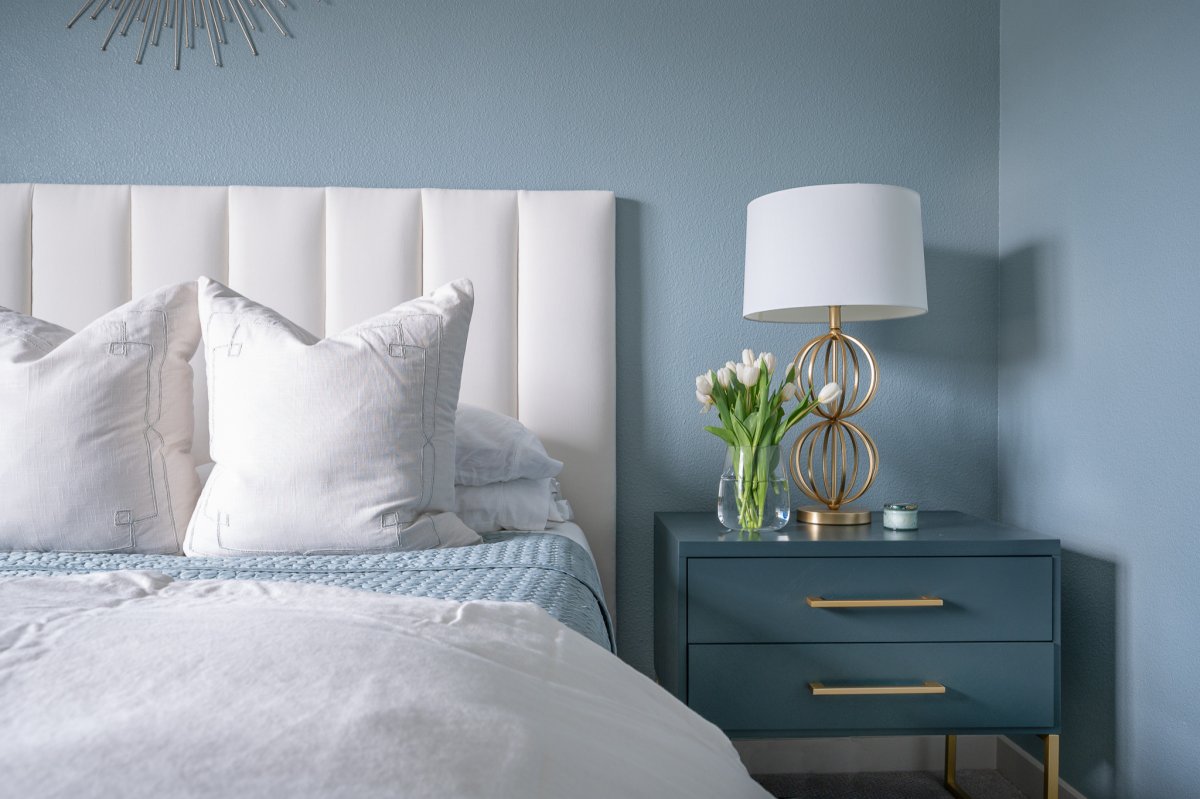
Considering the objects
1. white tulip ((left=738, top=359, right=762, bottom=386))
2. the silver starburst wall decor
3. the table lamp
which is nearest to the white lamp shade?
the table lamp

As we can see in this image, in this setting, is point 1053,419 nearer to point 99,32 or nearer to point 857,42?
point 857,42

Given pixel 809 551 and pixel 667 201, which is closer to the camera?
pixel 809 551

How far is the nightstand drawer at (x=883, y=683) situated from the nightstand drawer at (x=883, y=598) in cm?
2

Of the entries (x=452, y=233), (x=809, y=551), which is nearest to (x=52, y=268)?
(x=452, y=233)

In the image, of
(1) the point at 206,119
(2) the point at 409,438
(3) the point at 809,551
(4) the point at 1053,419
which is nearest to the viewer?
(2) the point at 409,438

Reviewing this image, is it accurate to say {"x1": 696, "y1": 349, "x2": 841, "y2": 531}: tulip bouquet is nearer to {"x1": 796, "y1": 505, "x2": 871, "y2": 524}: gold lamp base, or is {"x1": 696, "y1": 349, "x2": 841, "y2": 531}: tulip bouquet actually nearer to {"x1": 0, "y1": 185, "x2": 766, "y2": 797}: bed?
{"x1": 796, "y1": 505, "x2": 871, "y2": 524}: gold lamp base

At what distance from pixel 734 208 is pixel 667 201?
0.16 m

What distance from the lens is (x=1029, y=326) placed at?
75.9 inches

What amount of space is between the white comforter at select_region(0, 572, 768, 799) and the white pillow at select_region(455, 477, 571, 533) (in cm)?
88

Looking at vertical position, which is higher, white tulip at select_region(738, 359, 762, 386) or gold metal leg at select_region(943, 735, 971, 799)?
white tulip at select_region(738, 359, 762, 386)

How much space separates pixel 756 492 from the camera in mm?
1676

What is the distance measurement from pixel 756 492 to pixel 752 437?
0.36ft

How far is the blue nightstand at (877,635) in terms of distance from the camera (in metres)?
1.54

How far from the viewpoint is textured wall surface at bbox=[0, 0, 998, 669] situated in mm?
1979
